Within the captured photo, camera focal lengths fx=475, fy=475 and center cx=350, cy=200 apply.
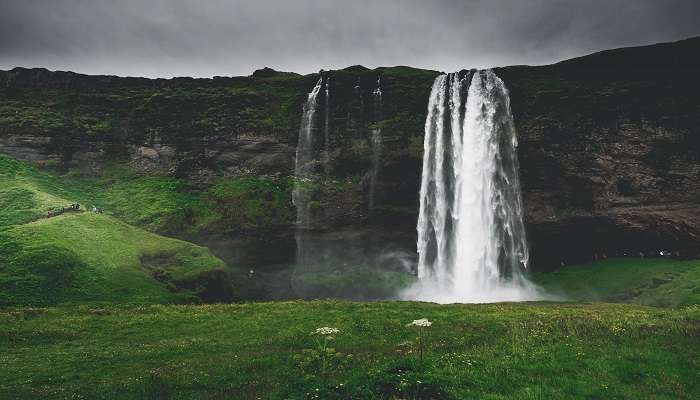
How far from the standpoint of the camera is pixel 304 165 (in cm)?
6400

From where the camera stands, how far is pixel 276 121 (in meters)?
67.2

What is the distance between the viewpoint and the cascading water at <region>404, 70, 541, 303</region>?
52.3 m

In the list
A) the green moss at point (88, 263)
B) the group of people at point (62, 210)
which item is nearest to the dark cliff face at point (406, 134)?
the group of people at point (62, 210)

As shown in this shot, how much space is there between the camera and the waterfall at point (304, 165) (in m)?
59.7

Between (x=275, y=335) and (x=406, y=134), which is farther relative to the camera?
(x=406, y=134)

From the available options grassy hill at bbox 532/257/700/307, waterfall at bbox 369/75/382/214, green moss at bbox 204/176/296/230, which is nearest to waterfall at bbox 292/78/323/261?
green moss at bbox 204/176/296/230

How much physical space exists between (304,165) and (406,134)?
46.9ft

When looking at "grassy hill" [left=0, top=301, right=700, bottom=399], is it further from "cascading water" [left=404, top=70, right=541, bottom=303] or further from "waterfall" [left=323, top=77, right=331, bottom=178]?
"waterfall" [left=323, top=77, right=331, bottom=178]

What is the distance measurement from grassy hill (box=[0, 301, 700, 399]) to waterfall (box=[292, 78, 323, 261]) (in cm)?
3055

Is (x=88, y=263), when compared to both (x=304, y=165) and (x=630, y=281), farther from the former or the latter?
(x=630, y=281)

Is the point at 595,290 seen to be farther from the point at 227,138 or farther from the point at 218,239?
the point at 227,138

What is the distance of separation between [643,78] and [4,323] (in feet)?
205

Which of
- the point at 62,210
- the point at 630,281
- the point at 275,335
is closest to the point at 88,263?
the point at 62,210

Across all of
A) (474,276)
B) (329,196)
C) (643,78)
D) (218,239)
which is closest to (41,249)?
(218,239)
